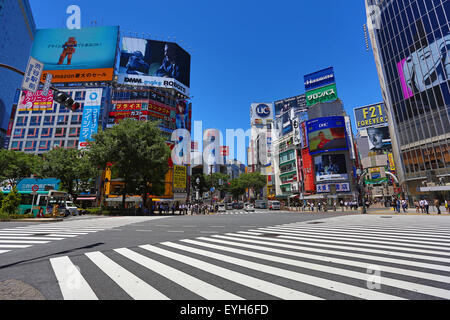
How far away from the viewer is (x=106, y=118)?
53500 mm

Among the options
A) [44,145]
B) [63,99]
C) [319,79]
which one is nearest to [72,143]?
[44,145]

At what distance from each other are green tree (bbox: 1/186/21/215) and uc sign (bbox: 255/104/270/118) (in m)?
91.3

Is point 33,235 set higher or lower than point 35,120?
lower

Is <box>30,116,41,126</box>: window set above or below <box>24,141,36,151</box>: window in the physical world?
above

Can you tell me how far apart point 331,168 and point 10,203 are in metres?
53.9

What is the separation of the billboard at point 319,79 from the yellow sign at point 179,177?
139 feet

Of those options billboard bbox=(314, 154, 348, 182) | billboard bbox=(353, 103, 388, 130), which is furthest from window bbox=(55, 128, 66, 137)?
billboard bbox=(353, 103, 388, 130)

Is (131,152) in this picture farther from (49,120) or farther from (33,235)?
(49,120)

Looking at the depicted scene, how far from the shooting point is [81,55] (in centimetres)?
5588

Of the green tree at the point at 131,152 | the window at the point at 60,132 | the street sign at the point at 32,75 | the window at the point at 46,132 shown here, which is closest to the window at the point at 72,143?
the window at the point at 60,132

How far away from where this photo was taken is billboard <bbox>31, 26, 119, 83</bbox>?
5494 centimetres

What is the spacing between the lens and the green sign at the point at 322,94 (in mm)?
56594

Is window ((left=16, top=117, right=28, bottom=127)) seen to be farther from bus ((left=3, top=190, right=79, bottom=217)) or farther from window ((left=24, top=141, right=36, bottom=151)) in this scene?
bus ((left=3, top=190, right=79, bottom=217))
